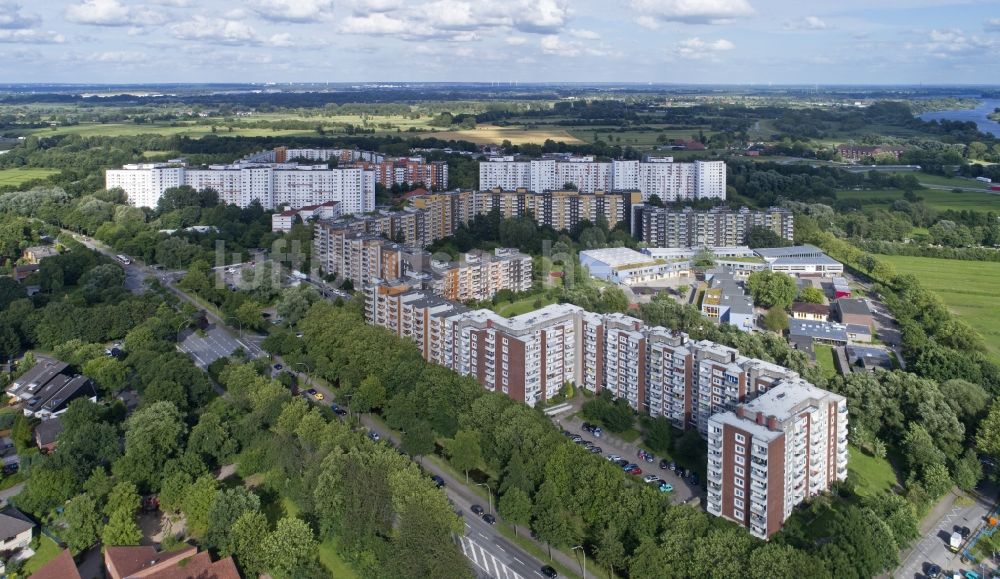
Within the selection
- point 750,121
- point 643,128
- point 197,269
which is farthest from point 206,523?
Answer: point 750,121

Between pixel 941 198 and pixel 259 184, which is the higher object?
pixel 259 184

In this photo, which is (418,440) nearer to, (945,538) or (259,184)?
(945,538)

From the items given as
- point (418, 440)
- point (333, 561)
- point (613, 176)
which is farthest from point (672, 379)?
point (613, 176)

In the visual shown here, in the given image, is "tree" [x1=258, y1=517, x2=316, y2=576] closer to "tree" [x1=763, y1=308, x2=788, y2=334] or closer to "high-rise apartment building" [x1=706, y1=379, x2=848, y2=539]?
"high-rise apartment building" [x1=706, y1=379, x2=848, y2=539]

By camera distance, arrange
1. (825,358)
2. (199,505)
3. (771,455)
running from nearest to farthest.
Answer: (771,455)
(199,505)
(825,358)

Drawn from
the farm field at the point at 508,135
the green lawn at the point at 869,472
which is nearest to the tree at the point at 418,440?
the green lawn at the point at 869,472

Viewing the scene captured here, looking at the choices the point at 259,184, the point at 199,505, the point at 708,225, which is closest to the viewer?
the point at 199,505

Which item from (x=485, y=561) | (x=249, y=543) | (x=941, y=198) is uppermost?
(x=941, y=198)

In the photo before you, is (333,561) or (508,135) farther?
(508,135)
